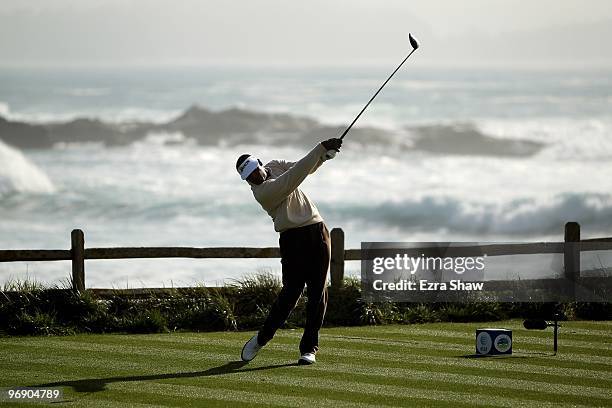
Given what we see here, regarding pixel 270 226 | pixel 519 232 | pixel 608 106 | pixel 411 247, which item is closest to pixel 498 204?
pixel 519 232

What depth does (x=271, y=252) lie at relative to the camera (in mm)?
14578

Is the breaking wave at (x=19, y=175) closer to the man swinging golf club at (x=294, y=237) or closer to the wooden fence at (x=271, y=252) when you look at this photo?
the wooden fence at (x=271, y=252)

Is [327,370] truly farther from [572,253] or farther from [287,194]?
[572,253]

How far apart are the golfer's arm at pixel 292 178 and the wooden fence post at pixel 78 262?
4.00 meters

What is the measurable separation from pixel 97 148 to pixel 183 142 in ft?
14.1

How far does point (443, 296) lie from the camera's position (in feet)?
48.7

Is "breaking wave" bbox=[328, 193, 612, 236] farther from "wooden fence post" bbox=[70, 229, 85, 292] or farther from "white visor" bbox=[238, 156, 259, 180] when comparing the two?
"white visor" bbox=[238, 156, 259, 180]

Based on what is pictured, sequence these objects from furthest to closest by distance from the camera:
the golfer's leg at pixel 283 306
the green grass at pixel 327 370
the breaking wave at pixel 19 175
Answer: the breaking wave at pixel 19 175 → the golfer's leg at pixel 283 306 → the green grass at pixel 327 370

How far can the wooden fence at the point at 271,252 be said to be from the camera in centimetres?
1425

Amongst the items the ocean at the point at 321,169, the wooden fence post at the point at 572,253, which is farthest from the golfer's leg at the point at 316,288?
the ocean at the point at 321,169

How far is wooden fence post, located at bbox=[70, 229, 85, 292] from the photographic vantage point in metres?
14.2

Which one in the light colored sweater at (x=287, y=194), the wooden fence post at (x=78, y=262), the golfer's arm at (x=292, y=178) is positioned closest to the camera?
the golfer's arm at (x=292, y=178)

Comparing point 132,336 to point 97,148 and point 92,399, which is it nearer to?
point 92,399

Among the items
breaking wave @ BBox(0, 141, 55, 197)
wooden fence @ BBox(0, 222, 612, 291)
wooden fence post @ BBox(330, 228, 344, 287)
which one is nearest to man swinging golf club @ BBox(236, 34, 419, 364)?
wooden fence @ BBox(0, 222, 612, 291)
